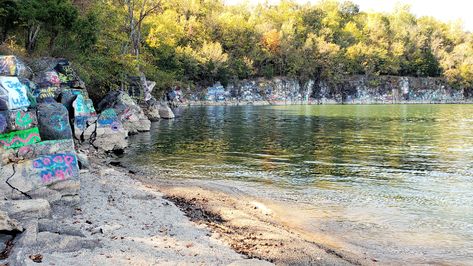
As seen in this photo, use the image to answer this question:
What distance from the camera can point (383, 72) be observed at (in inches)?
4838

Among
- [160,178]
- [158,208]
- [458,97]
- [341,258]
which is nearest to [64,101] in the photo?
[160,178]

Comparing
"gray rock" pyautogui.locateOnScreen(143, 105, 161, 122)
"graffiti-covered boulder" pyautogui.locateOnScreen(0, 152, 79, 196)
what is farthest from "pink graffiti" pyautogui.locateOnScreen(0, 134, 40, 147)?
"gray rock" pyautogui.locateOnScreen(143, 105, 161, 122)

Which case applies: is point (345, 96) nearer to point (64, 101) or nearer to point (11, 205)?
point (64, 101)

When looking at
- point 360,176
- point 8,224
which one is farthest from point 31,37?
point 8,224

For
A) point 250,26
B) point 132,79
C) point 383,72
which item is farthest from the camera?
point 383,72

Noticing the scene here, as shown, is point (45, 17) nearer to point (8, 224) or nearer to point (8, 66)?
point (8, 66)

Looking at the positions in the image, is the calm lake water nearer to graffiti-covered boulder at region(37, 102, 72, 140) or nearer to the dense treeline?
graffiti-covered boulder at region(37, 102, 72, 140)

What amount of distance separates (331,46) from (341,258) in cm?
10879

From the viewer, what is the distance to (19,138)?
10727 millimetres

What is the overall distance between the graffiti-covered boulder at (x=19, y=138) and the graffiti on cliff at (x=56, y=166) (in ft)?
2.39

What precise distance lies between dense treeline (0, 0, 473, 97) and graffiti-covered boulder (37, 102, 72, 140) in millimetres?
15921

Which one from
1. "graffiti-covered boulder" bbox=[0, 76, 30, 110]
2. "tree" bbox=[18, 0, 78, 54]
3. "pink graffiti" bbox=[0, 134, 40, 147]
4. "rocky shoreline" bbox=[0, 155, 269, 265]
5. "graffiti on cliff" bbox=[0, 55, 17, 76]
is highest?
"tree" bbox=[18, 0, 78, 54]

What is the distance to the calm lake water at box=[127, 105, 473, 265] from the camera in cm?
976

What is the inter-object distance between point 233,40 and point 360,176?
89.0 m
